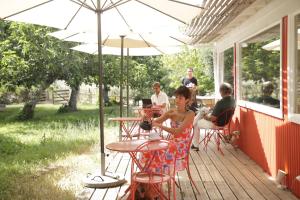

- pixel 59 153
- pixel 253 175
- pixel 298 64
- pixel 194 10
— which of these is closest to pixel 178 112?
pixel 194 10

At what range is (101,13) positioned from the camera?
18.4 feet

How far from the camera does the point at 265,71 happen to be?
21.4 feet

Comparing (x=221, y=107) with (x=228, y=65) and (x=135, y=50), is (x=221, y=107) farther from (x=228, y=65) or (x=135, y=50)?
(x=135, y=50)

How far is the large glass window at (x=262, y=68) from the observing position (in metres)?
5.88

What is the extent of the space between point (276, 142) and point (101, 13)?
2.91 metres

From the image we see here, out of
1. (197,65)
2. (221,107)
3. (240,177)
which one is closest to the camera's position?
(240,177)

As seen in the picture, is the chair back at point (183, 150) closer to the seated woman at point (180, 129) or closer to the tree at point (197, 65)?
the seated woman at point (180, 129)

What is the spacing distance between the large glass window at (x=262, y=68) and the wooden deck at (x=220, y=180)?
1.05 metres

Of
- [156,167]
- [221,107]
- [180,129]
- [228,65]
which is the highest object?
[228,65]

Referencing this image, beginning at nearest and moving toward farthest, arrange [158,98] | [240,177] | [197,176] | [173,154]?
[173,154], [240,177], [197,176], [158,98]

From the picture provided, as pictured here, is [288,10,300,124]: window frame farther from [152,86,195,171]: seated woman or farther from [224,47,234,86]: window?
[224,47,234,86]: window

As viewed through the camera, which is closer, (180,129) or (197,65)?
(180,129)

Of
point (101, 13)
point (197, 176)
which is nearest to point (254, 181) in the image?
point (197, 176)

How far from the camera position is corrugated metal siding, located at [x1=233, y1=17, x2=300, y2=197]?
16.2ft
